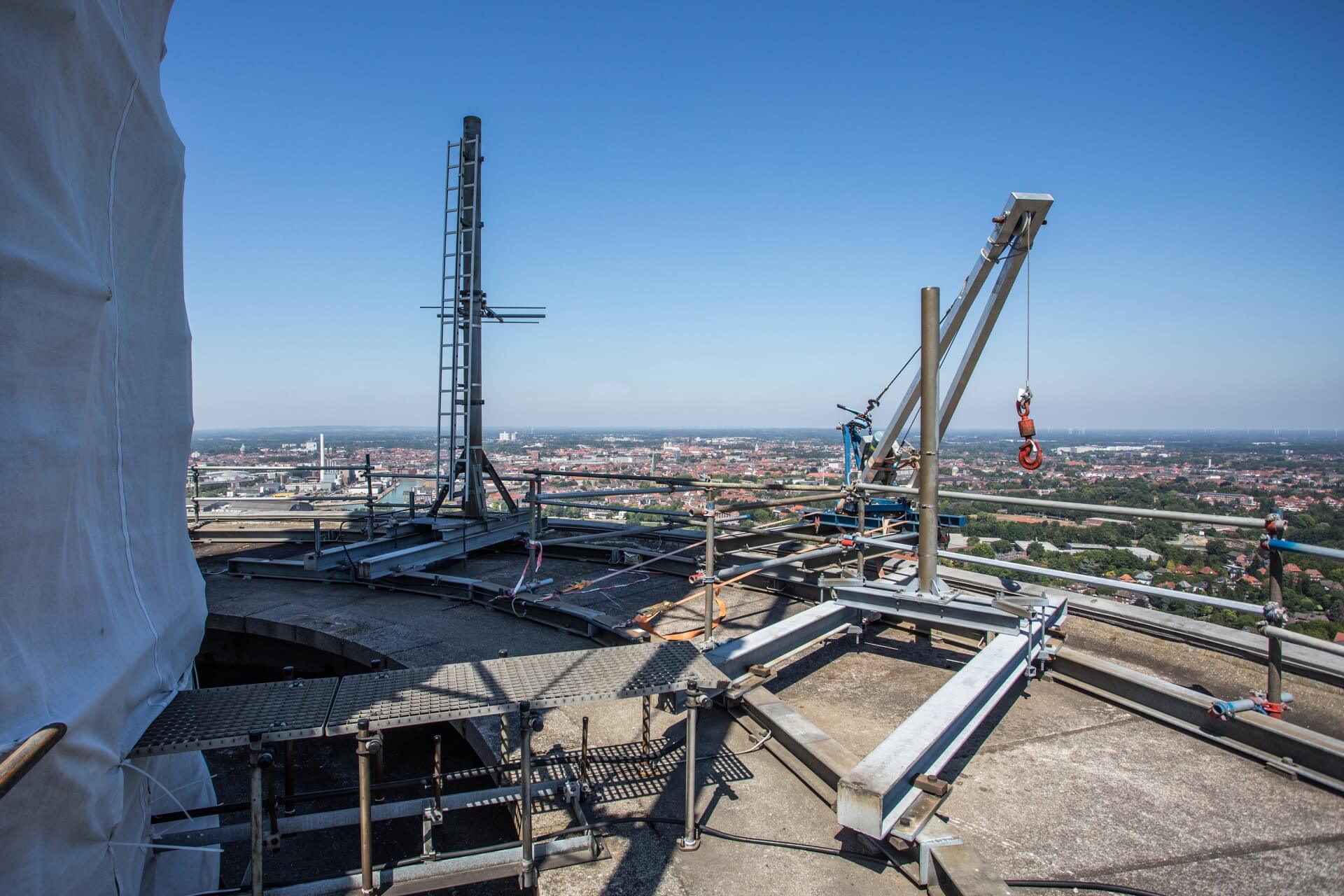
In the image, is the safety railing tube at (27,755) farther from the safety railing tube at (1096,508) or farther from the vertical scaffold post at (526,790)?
the safety railing tube at (1096,508)

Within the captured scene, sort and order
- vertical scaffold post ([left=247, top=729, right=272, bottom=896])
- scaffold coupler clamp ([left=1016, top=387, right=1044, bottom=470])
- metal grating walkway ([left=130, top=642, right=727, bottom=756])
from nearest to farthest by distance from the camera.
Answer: vertical scaffold post ([left=247, top=729, right=272, bottom=896]) < metal grating walkway ([left=130, top=642, right=727, bottom=756]) < scaffold coupler clamp ([left=1016, top=387, right=1044, bottom=470])

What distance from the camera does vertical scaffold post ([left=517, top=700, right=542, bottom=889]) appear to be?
271 centimetres

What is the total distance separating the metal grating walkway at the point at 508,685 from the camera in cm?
277

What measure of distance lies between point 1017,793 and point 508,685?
2528 mm

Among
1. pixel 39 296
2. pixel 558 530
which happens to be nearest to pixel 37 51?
pixel 39 296

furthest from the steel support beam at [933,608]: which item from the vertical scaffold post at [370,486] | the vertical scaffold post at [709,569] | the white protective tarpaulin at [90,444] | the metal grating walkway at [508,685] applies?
the vertical scaffold post at [370,486]

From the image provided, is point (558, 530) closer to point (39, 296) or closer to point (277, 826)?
point (277, 826)

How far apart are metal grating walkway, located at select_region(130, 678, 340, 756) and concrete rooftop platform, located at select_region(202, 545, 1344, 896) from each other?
1.15 metres

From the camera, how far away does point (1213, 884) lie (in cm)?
271

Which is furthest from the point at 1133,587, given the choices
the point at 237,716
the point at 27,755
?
the point at 27,755

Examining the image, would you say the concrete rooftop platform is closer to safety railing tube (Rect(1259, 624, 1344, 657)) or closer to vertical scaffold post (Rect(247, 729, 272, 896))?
safety railing tube (Rect(1259, 624, 1344, 657))

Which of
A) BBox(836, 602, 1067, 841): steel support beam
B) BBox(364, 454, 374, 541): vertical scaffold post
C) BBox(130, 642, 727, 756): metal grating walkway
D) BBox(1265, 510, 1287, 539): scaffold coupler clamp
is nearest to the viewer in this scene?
BBox(130, 642, 727, 756): metal grating walkway

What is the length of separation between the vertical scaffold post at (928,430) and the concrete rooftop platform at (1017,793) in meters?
0.97

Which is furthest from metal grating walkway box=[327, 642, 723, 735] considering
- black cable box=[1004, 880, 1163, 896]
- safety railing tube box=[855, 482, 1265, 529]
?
safety railing tube box=[855, 482, 1265, 529]
